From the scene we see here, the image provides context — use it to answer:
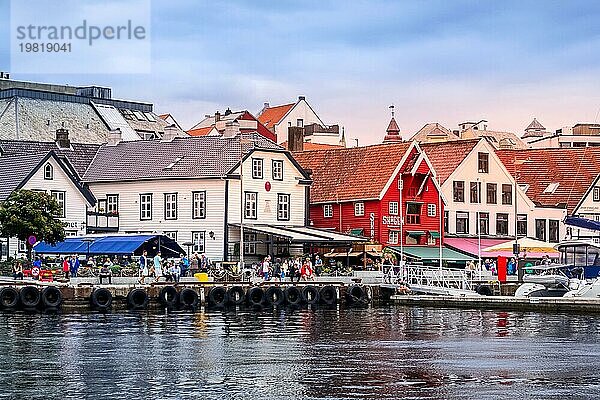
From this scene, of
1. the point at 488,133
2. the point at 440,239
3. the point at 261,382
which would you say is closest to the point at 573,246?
the point at 440,239

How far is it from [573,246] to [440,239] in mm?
18841

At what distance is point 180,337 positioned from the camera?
45.3m

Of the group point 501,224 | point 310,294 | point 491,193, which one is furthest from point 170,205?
point 501,224

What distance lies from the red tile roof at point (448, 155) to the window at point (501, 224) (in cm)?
519

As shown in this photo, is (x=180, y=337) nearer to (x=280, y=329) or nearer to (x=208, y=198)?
(x=280, y=329)

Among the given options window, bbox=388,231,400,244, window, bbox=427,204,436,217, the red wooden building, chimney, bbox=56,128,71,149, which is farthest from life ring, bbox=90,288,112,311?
window, bbox=427,204,436,217

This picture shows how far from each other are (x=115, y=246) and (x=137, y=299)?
10.6 meters

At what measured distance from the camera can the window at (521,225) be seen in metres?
94.1

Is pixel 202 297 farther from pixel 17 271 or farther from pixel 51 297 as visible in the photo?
pixel 17 271

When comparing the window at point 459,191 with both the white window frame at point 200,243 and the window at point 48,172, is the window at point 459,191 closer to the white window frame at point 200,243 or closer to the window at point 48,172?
the white window frame at point 200,243

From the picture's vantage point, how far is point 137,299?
201ft

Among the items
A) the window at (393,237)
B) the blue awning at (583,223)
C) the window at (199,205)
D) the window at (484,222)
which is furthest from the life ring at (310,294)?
the window at (484,222)

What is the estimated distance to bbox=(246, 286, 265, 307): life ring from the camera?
64.2 meters

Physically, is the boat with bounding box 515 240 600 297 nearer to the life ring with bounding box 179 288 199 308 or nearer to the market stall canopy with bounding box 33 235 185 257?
the life ring with bounding box 179 288 199 308
